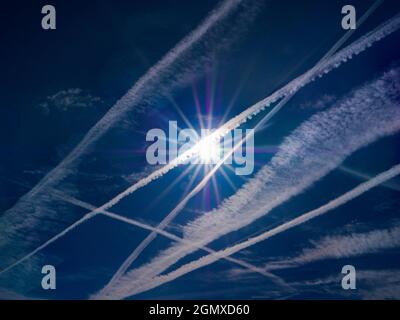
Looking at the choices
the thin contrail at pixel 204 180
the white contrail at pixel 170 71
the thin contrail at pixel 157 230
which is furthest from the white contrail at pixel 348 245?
the white contrail at pixel 170 71

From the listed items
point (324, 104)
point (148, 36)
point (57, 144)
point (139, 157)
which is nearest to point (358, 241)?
point (324, 104)

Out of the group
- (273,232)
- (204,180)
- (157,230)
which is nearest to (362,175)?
(273,232)

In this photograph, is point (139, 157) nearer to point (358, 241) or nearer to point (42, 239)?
point (42, 239)

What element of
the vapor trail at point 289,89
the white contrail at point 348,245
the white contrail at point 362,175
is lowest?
the white contrail at point 348,245

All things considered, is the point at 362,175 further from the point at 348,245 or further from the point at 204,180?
the point at 204,180

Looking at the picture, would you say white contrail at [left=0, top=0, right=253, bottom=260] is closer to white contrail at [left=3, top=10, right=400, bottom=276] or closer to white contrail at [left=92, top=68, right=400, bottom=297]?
white contrail at [left=3, top=10, right=400, bottom=276]

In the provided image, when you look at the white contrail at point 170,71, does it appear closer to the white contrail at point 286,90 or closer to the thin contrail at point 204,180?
the white contrail at point 286,90

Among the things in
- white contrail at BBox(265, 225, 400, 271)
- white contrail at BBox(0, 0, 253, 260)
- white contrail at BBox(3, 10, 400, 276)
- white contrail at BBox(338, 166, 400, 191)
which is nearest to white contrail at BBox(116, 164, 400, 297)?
white contrail at BBox(338, 166, 400, 191)
